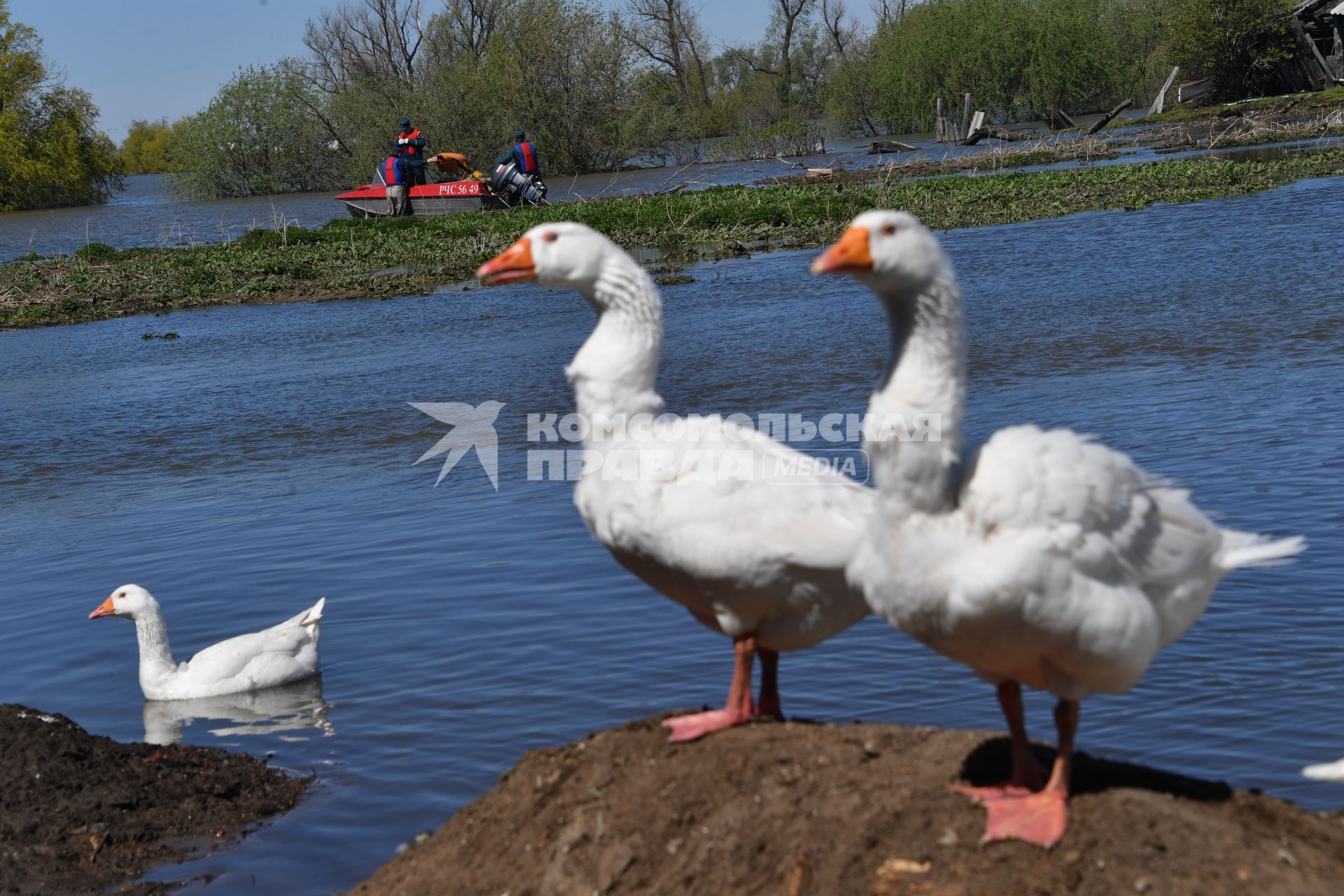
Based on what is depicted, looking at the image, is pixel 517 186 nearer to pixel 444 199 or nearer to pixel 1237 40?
pixel 444 199

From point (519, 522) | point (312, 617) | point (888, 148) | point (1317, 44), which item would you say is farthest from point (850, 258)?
point (1317, 44)

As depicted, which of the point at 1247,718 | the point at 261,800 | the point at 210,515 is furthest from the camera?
the point at 210,515

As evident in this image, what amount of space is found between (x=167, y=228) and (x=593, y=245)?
4881 centimetres

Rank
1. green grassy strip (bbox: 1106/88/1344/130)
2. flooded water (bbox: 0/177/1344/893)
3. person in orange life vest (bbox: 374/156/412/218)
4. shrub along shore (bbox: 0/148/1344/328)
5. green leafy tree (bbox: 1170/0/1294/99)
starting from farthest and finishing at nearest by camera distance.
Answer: green leafy tree (bbox: 1170/0/1294/99)
green grassy strip (bbox: 1106/88/1344/130)
person in orange life vest (bbox: 374/156/412/218)
shrub along shore (bbox: 0/148/1344/328)
flooded water (bbox: 0/177/1344/893)

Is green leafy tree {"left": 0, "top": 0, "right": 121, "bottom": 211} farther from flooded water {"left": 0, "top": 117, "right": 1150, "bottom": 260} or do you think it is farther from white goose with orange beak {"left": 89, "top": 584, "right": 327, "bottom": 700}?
white goose with orange beak {"left": 89, "top": 584, "right": 327, "bottom": 700}

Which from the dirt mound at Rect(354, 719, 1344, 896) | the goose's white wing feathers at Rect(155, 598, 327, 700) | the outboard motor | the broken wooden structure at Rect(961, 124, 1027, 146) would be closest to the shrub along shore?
the outboard motor

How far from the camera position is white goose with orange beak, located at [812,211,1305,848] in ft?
12.4

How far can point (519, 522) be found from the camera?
35.6ft

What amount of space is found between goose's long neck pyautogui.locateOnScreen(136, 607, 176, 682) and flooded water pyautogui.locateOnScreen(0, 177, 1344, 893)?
267 millimetres

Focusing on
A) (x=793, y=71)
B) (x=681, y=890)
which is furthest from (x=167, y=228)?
(x=793, y=71)

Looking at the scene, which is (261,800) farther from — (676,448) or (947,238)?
(947,238)

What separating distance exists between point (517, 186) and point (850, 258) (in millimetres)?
37926

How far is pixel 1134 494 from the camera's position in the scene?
407 centimetres

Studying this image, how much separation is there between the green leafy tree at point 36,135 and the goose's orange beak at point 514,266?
73294 millimetres
